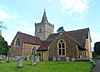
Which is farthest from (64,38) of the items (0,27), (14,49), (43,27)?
(43,27)

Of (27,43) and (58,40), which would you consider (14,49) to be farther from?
(58,40)

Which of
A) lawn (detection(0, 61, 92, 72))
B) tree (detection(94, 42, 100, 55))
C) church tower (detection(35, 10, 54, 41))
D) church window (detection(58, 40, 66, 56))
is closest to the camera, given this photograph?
lawn (detection(0, 61, 92, 72))

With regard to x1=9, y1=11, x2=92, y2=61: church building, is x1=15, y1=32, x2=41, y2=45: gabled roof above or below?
above

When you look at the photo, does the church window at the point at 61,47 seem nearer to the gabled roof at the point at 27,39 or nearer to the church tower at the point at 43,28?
the gabled roof at the point at 27,39

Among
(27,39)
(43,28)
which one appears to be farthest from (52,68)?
(43,28)

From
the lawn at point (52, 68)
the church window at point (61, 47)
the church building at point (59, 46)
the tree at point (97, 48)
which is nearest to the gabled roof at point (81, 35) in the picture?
the church building at point (59, 46)

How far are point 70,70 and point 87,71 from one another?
192 centimetres

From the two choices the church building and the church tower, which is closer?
the church building

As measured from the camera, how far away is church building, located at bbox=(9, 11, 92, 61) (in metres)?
39.7

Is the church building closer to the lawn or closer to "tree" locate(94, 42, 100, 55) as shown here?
"tree" locate(94, 42, 100, 55)

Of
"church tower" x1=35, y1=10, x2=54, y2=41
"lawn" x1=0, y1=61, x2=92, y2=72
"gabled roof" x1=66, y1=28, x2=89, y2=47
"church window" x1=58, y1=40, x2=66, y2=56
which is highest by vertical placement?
"church tower" x1=35, y1=10, x2=54, y2=41

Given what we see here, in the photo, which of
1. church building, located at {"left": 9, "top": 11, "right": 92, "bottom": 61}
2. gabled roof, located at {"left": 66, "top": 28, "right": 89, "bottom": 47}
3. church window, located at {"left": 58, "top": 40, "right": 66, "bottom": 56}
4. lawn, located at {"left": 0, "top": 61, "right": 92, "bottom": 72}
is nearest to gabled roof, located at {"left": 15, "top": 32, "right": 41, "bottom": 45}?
church building, located at {"left": 9, "top": 11, "right": 92, "bottom": 61}

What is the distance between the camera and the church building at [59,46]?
39656 mm

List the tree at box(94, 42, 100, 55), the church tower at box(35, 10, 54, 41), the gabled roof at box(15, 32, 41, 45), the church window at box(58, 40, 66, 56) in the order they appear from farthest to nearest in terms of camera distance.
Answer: the church tower at box(35, 10, 54, 41) < the tree at box(94, 42, 100, 55) < the gabled roof at box(15, 32, 41, 45) < the church window at box(58, 40, 66, 56)
